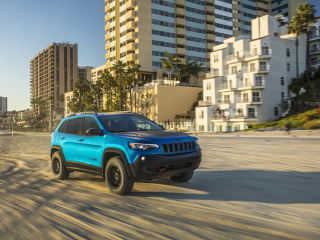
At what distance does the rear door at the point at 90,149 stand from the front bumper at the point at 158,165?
3.89 feet

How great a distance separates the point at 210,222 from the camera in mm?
4301

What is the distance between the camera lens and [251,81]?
5134 cm

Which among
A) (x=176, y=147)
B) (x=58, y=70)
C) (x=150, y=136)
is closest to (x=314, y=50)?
(x=176, y=147)

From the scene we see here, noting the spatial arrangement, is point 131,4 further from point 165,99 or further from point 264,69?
point 264,69

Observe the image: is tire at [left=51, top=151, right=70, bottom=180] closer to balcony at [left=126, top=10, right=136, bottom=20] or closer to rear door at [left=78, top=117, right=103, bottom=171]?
rear door at [left=78, top=117, right=103, bottom=171]

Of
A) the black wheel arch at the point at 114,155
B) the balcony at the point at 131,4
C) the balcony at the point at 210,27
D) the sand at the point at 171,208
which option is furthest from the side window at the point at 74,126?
the balcony at the point at 210,27

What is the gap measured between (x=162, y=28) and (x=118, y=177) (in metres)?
Answer: 82.5

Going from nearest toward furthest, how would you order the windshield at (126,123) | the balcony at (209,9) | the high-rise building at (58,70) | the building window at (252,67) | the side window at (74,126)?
the windshield at (126,123) < the side window at (74,126) < the building window at (252,67) < the balcony at (209,9) < the high-rise building at (58,70)

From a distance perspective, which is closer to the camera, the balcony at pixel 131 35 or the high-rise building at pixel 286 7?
the balcony at pixel 131 35

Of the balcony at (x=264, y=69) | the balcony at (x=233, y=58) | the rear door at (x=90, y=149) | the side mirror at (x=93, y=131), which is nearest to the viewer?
the side mirror at (x=93, y=131)

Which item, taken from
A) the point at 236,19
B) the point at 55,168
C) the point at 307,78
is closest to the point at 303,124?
the point at 307,78

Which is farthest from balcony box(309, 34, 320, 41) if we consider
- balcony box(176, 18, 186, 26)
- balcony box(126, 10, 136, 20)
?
balcony box(126, 10, 136, 20)

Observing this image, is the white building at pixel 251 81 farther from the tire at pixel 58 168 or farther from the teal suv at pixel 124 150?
the teal suv at pixel 124 150

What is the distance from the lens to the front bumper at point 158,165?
5621 mm
